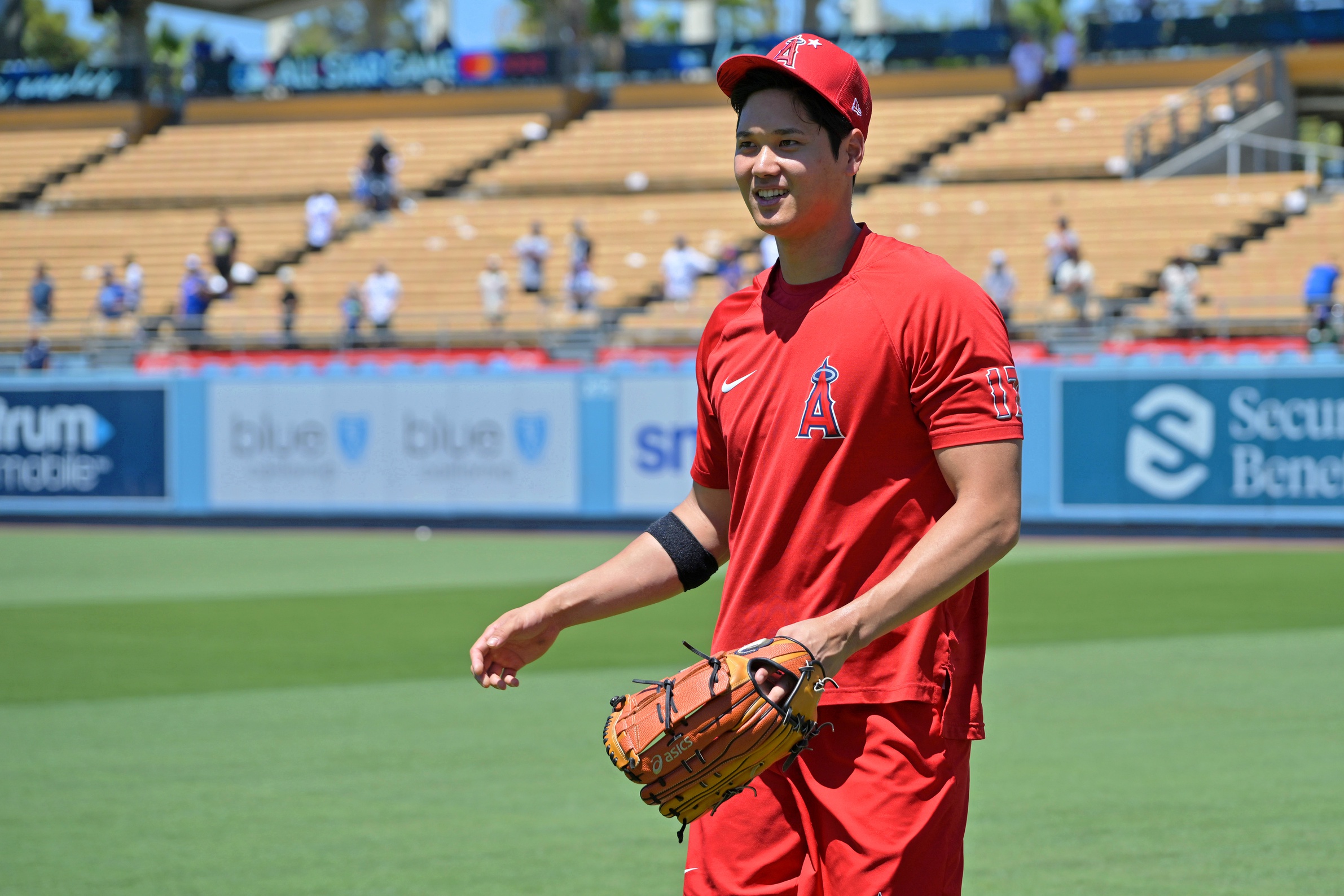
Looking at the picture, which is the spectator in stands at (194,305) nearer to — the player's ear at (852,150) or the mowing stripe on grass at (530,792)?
the mowing stripe on grass at (530,792)

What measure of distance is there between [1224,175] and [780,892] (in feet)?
90.4

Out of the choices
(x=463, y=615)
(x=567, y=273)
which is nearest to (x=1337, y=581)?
(x=463, y=615)

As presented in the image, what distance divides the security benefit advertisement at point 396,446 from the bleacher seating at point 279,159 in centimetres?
1334

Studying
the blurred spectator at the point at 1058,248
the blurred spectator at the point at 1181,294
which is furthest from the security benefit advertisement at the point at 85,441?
the blurred spectator at the point at 1181,294

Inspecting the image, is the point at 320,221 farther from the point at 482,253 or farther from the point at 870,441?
the point at 870,441

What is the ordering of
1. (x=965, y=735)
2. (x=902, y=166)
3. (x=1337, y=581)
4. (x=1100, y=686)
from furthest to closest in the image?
(x=902, y=166)
(x=1337, y=581)
(x=1100, y=686)
(x=965, y=735)

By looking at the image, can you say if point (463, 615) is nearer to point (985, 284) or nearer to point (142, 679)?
point (142, 679)

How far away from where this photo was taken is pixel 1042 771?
740cm

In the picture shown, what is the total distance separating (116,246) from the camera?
34094 mm

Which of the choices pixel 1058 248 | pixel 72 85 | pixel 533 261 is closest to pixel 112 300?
pixel 533 261

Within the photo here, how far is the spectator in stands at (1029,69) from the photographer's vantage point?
33.4 m

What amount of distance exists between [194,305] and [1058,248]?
13.7 meters

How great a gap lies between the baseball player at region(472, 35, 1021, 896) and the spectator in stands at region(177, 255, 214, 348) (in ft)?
76.5

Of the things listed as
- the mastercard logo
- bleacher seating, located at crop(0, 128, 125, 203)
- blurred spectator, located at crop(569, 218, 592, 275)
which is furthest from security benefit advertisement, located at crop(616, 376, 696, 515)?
bleacher seating, located at crop(0, 128, 125, 203)
